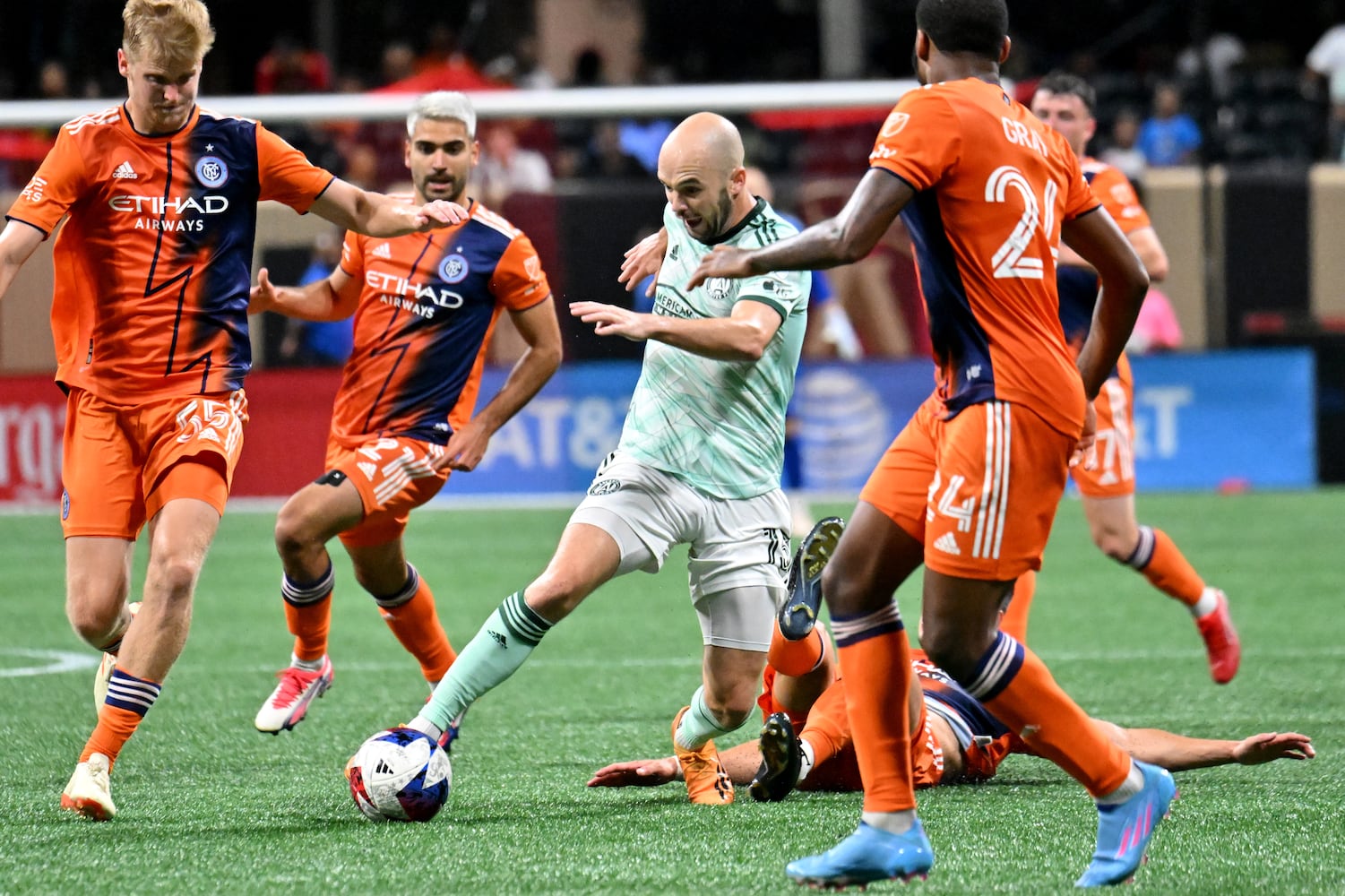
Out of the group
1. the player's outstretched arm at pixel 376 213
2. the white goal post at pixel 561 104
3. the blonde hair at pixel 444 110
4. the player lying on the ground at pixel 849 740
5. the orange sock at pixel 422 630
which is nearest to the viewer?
the player lying on the ground at pixel 849 740

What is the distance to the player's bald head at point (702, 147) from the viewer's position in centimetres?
513

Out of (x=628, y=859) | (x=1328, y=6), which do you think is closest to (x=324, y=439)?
(x=628, y=859)

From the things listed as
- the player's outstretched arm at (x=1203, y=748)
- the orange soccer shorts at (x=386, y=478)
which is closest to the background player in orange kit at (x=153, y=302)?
the orange soccer shorts at (x=386, y=478)

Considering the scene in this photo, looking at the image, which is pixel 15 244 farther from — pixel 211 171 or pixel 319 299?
pixel 319 299

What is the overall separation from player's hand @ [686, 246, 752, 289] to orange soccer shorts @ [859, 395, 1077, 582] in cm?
61

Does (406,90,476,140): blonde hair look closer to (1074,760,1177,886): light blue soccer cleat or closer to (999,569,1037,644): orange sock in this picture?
(999,569,1037,644): orange sock

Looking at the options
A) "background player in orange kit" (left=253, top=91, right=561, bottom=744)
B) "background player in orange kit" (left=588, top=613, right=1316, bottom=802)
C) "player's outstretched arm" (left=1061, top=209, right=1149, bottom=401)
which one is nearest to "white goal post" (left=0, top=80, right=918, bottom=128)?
"background player in orange kit" (left=253, top=91, right=561, bottom=744)

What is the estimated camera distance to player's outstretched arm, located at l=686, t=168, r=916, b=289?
3887 mm

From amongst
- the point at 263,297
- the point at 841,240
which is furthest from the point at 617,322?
the point at 263,297

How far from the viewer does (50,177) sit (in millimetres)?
5270

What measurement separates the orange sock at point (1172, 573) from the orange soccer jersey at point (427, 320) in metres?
2.61

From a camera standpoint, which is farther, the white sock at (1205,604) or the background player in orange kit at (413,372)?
the white sock at (1205,604)

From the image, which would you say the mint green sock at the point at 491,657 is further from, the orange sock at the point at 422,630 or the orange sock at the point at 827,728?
the orange sock at the point at 422,630

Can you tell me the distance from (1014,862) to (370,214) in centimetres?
272
